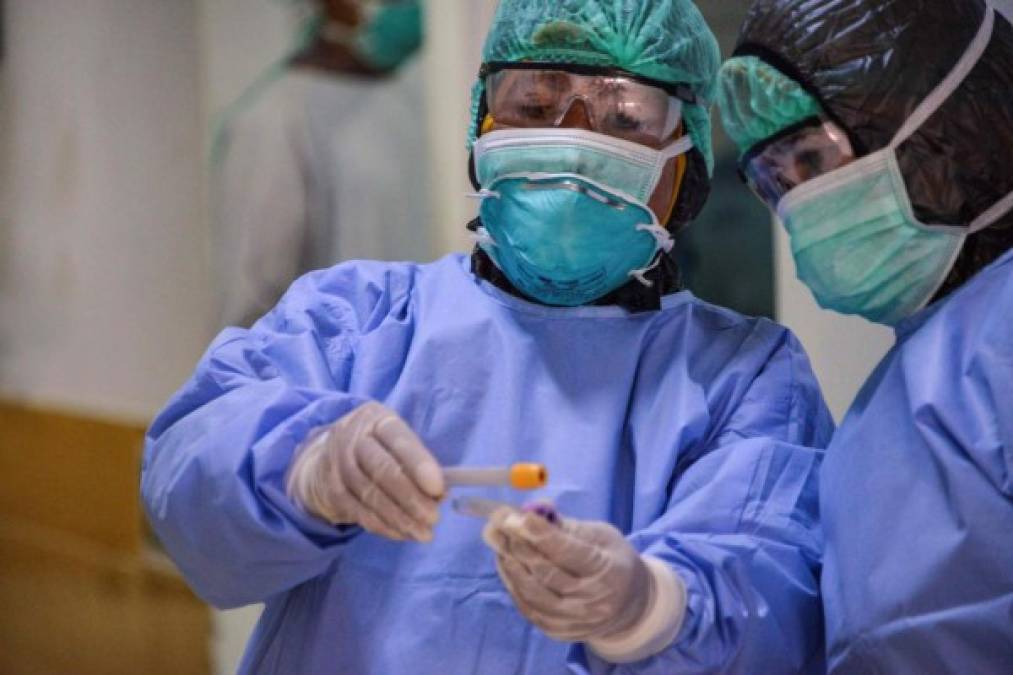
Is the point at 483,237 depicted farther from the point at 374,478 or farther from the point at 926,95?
the point at 926,95

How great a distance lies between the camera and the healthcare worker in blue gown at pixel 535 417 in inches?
50.3

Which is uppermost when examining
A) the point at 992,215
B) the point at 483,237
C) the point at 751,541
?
the point at 992,215

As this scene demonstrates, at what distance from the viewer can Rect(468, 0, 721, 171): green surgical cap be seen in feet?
4.84

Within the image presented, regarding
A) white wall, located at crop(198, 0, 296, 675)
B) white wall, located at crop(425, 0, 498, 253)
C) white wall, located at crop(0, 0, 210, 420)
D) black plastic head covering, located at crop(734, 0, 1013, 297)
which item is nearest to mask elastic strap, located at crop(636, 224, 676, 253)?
black plastic head covering, located at crop(734, 0, 1013, 297)

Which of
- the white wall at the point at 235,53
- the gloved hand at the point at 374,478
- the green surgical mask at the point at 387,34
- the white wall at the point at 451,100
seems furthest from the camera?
the white wall at the point at 235,53

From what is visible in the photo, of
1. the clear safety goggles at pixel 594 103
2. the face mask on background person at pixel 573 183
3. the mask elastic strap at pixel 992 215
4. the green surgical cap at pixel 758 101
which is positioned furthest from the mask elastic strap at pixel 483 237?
the mask elastic strap at pixel 992 215

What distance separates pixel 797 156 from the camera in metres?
1.37

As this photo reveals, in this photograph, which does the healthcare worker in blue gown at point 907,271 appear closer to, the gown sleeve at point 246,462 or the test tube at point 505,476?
the test tube at point 505,476

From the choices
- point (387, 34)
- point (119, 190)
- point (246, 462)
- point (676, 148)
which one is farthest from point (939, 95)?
point (119, 190)

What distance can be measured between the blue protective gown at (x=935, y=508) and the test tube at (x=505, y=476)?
1.17 ft

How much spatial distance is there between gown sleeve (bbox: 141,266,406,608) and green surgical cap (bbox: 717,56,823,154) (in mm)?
527

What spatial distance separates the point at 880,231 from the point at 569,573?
50 centimetres

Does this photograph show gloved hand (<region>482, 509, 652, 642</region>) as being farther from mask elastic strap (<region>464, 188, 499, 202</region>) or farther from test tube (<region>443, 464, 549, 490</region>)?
mask elastic strap (<region>464, 188, 499, 202</region>)

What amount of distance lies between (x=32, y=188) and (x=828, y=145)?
282 centimetres
